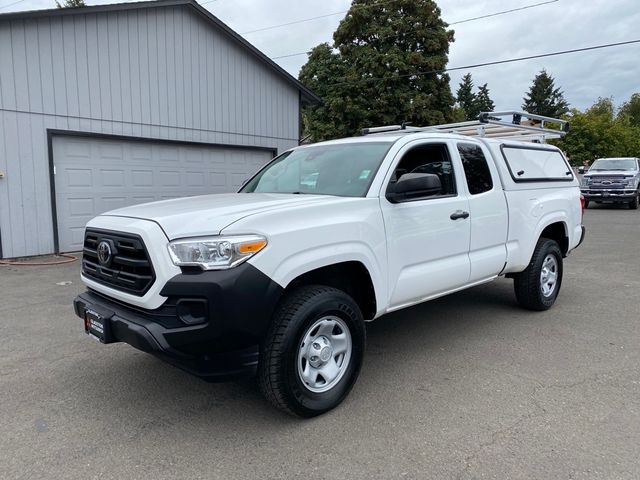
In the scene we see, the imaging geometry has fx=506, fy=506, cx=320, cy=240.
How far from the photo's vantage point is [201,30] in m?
11.9

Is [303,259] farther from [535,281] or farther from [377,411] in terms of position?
[535,281]

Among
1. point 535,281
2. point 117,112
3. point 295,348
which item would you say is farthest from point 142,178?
point 295,348

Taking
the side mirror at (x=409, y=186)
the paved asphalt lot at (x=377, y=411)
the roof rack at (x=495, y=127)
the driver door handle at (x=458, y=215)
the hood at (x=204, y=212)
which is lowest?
the paved asphalt lot at (x=377, y=411)

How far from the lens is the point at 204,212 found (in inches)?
124

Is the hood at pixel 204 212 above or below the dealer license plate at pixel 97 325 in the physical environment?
above

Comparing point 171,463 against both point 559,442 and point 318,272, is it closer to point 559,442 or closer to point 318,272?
point 318,272

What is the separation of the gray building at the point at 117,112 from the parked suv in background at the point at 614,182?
45.9 feet

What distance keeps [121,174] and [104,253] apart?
25.9ft

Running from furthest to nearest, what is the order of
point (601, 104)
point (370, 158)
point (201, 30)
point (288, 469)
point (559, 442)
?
point (601, 104) → point (201, 30) → point (370, 158) → point (559, 442) → point (288, 469)

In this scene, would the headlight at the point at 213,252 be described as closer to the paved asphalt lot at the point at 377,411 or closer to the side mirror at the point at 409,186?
the paved asphalt lot at the point at 377,411

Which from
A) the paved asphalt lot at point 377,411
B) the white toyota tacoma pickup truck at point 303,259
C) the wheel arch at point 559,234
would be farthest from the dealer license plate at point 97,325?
the wheel arch at point 559,234

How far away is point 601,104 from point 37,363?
73.6 meters

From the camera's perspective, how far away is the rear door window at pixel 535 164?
5.31 meters

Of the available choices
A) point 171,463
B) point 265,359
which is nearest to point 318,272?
point 265,359
